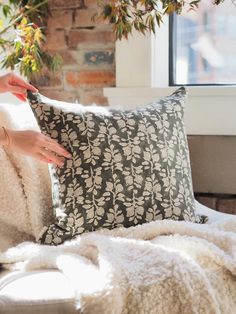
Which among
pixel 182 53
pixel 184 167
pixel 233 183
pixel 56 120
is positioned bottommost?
pixel 233 183

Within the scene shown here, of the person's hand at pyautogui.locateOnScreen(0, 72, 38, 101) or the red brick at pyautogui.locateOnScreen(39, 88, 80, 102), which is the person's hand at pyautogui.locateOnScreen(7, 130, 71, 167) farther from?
the red brick at pyautogui.locateOnScreen(39, 88, 80, 102)

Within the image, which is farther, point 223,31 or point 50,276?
point 223,31

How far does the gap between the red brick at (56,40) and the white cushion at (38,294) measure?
140cm

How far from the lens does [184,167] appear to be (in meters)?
1.57

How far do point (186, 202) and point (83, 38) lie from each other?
43.5 inches

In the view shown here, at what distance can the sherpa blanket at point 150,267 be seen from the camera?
42.1 inches

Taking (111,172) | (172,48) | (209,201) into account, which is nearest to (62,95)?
(172,48)

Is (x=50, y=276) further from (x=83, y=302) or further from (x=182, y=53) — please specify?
(x=182, y=53)

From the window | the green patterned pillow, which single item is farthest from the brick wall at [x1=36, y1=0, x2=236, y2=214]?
the green patterned pillow

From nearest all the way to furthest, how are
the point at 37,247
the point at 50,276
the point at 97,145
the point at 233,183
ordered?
the point at 50,276, the point at 37,247, the point at 97,145, the point at 233,183

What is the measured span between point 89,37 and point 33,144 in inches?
40.9

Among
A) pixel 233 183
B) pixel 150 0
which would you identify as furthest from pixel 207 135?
pixel 150 0

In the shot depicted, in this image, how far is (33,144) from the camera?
139cm

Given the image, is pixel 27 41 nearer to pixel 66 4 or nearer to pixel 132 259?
pixel 66 4
